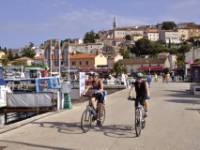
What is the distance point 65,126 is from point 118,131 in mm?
2129

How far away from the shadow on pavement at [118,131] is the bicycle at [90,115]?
14.4 inches

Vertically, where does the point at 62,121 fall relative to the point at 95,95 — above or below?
below

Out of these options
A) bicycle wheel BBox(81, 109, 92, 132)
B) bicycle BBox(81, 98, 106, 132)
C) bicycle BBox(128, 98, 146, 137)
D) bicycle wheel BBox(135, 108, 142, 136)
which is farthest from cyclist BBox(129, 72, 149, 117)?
bicycle wheel BBox(81, 109, 92, 132)

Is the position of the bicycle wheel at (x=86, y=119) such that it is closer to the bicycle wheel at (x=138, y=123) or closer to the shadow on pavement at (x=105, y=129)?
the shadow on pavement at (x=105, y=129)

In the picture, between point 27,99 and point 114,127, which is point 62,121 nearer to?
point 114,127

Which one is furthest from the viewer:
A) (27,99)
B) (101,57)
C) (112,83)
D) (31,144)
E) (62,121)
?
(101,57)

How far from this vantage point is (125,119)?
16.2m

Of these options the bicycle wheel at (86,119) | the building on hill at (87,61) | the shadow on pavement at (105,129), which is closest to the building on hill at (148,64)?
the building on hill at (87,61)

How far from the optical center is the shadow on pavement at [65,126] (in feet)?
43.2

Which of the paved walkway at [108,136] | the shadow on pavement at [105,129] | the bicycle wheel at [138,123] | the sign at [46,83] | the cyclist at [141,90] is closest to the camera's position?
the paved walkway at [108,136]

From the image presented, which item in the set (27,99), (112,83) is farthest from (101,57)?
(27,99)

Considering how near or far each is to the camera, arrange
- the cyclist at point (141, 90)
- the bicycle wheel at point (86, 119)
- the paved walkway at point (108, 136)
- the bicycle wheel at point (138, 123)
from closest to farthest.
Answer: the paved walkway at point (108, 136) < the bicycle wheel at point (138, 123) < the cyclist at point (141, 90) < the bicycle wheel at point (86, 119)

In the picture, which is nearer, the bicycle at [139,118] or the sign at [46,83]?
the bicycle at [139,118]

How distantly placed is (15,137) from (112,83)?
4836cm
